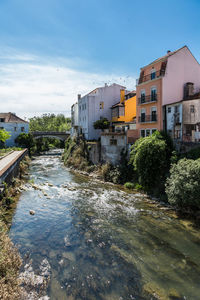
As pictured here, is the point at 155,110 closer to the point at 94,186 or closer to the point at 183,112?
the point at 183,112

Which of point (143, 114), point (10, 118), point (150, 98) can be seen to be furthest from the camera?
point (10, 118)

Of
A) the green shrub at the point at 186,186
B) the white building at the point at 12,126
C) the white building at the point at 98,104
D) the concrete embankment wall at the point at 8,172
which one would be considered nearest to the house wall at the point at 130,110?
the white building at the point at 98,104

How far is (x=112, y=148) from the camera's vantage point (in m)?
31.0

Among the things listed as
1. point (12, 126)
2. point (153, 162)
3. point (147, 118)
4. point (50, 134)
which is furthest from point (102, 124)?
point (12, 126)

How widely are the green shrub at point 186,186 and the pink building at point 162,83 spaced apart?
1084cm

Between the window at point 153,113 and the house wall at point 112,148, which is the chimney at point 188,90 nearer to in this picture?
the window at point 153,113

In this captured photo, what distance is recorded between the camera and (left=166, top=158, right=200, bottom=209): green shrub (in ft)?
49.0

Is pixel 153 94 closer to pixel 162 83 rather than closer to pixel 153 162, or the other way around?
pixel 162 83

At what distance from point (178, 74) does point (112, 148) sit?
1312 cm

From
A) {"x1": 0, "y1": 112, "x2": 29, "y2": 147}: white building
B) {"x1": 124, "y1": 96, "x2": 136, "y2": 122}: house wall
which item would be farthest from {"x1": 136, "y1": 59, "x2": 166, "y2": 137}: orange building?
{"x1": 0, "y1": 112, "x2": 29, "y2": 147}: white building

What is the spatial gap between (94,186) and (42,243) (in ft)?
44.8

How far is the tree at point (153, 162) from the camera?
68.3ft

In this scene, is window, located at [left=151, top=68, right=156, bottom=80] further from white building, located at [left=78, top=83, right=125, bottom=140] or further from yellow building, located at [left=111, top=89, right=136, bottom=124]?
white building, located at [left=78, top=83, right=125, bottom=140]

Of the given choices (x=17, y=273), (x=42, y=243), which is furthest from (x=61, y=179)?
(x=17, y=273)
